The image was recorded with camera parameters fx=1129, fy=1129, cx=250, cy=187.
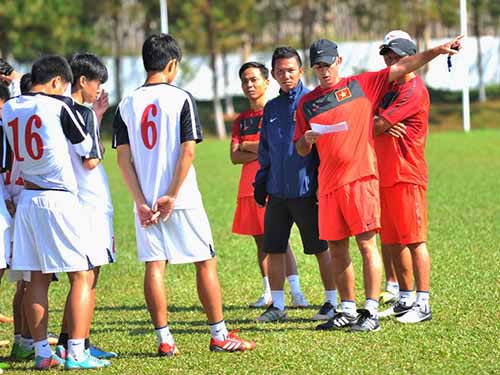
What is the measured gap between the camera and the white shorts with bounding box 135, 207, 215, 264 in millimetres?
7680

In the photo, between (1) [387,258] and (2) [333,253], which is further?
(1) [387,258]

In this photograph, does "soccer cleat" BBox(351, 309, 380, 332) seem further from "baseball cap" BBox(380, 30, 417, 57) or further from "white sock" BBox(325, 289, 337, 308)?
"baseball cap" BBox(380, 30, 417, 57)

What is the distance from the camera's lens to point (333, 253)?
8703mm

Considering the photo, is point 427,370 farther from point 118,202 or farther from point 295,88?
point 118,202

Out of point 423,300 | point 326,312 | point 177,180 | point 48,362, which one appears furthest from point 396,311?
point 48,362

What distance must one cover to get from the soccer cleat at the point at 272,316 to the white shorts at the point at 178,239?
1.70 meters

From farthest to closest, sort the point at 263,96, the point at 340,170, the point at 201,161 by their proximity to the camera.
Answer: the point at 201,161 → the point at 263,96 → the point at 340,170

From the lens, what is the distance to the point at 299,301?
10.0 m

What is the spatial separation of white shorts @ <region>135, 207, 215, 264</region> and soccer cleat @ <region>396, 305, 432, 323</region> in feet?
6.17

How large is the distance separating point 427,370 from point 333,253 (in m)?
1.79

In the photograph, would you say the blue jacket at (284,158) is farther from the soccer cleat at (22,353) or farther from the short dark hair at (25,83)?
the soccer cleat at (22,353)

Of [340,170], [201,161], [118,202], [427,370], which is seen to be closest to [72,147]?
[340,170]

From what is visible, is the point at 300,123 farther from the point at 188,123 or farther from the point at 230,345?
the point at 230,345

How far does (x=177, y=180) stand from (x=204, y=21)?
46.2 m
